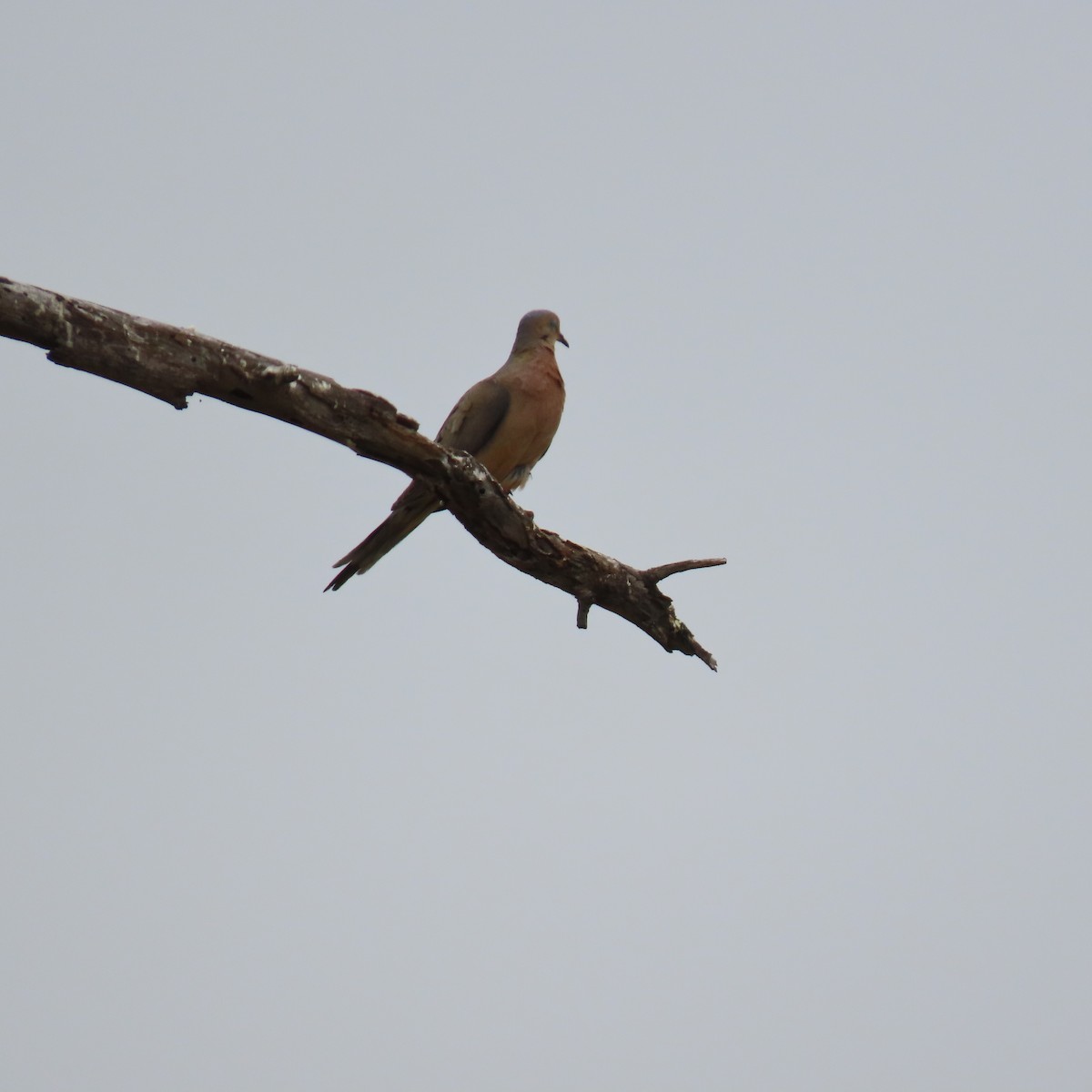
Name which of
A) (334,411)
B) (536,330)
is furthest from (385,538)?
(334,411)

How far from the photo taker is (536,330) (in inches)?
272

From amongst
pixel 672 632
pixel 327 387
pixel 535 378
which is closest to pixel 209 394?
pixel 327 387

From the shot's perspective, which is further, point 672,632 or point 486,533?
point 672,632

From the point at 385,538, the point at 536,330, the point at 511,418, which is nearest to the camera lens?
the point at 385,538

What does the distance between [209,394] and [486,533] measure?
1.19 m

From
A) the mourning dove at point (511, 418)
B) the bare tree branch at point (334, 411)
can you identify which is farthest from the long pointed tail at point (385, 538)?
A: the bare tree branch at point (334, 411)

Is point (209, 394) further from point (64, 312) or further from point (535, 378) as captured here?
point (535, 378)

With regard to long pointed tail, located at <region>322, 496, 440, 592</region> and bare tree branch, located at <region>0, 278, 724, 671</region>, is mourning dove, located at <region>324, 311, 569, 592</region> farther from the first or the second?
bare tree branch, located at <region>0, 278, 724, 671</region>

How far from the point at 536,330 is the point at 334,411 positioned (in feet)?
10.5

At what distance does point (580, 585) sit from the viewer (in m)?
4.68

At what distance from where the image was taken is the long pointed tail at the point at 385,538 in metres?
5.77

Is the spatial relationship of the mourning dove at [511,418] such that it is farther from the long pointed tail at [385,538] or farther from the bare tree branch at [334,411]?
the bare tree branch at [334,411]

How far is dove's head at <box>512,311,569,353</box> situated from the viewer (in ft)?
22.6

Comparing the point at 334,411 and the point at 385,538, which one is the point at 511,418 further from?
the point at 334,411
